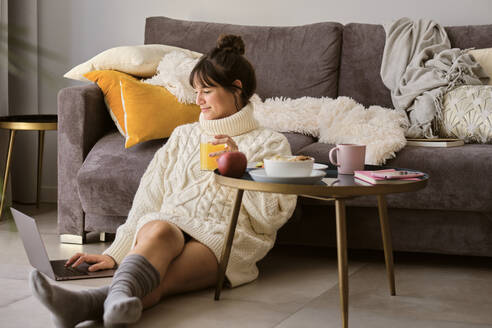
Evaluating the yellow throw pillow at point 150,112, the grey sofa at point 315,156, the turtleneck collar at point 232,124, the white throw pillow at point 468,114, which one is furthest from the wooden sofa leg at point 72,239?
the white throw pillow at point 468,114

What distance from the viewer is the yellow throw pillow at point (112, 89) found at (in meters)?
2.57

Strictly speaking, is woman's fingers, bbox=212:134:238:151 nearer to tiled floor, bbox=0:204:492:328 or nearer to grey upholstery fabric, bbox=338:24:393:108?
tiled floor, bbox=0:204:492:328

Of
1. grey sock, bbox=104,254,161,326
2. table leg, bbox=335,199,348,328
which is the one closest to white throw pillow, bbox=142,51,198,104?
grey sock, bbox=104,254,161,326

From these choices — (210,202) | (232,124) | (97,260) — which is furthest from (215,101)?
(97,260)

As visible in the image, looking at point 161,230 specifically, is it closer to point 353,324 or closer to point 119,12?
point 353,324

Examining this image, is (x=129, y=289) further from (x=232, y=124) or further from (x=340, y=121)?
(x=340, y=121)

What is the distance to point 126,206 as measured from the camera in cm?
240

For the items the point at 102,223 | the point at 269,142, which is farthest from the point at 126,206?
the point at 269,142

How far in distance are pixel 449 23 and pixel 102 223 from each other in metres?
1.83

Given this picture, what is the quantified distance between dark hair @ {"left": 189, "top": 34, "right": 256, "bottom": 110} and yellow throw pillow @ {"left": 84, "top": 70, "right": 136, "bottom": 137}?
625 millimetres

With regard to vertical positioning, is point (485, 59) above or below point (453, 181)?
above

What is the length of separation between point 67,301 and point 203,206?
0.56 metres

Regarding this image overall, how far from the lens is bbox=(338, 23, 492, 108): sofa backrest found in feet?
9.17

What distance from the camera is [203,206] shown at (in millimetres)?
1941
